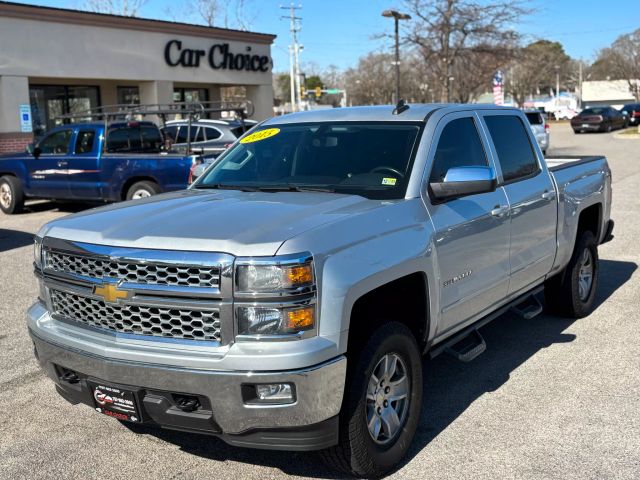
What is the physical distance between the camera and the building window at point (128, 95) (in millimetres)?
27109

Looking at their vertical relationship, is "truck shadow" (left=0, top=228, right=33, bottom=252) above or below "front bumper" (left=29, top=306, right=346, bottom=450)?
below

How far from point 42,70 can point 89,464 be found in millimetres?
21392

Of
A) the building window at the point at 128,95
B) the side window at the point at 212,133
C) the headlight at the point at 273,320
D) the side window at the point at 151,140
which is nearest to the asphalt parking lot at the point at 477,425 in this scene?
the headlight at the point at 273,320

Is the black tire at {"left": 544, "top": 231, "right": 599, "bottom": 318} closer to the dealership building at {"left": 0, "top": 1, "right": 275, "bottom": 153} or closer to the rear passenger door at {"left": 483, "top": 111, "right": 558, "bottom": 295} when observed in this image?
the rear passenger door at {"left": 483, "top": 111, "right": 558, "bottom": 295}

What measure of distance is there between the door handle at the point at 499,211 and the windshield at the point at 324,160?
2.51ft

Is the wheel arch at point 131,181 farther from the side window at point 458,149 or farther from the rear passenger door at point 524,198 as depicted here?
the side window at point 458,149

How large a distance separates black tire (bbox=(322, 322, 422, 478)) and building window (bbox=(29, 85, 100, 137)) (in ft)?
72.7

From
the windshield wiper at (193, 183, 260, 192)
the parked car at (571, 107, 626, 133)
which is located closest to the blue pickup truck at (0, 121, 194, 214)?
the windshield wiper at (193, 183, 260, 192)

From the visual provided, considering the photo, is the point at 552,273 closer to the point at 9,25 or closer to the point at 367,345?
the point at 367,345

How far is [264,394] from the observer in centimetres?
321

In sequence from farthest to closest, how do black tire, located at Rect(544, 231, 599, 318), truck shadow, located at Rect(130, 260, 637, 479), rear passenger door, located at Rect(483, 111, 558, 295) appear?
black tire, located at Rect(544, 231, 599, 318) → rear passenger door, located at Rect(483, 111, 558, 295) → truck shadow, located at Rect(130, 260, 637, 479)

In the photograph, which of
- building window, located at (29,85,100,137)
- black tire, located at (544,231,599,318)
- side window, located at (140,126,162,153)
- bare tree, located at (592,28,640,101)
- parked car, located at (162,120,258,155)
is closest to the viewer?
black tire, located at (544,231,599,318)

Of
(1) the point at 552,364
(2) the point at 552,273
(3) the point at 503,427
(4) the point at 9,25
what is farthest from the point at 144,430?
(4) the point at 9,25

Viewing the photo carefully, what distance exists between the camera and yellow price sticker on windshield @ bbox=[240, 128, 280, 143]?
515 cm
